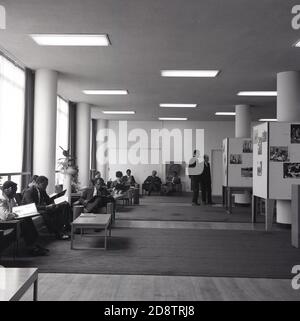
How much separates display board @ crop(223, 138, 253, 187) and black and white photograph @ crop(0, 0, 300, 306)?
0.03 m

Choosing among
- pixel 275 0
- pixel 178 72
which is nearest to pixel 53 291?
pixel 275 0

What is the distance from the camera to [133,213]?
11250mm

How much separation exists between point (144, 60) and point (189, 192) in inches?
470

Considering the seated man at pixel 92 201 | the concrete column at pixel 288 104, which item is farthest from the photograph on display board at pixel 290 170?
the seated man at pixel 92 201

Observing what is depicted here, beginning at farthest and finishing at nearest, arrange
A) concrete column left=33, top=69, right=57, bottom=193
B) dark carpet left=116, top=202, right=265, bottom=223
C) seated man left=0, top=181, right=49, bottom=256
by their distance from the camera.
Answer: dark carpet left=116, top=202, right=265, bottom=223 → concrete column left=33, top=69, right=57, bottom=193 → seated man left=0, top=181, right=49, bottom=256

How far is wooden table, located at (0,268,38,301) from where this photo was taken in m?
2.16

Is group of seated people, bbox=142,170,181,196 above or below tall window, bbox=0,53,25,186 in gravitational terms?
below

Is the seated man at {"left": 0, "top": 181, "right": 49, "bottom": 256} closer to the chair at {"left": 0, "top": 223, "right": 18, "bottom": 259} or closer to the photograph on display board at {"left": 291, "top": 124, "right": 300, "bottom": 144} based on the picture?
the chair at {"left": 0, "top": 223, "right": 18, "bottom": 259}

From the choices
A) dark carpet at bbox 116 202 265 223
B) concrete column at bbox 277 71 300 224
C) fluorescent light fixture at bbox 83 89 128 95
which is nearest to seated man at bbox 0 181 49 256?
dark carpet at bbox 116 202 265 223

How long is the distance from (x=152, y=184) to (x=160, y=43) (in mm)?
11726

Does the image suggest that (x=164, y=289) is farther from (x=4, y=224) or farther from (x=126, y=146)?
(x=126, y=146)

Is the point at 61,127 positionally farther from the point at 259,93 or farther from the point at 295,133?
the point at 295,133

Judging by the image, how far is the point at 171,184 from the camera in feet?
60.3

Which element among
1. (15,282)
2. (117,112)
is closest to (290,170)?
(15,282)
